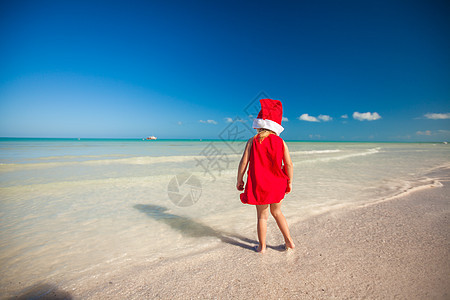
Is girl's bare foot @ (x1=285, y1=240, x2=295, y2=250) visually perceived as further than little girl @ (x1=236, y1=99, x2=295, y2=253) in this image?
Yes

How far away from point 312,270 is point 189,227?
203cm

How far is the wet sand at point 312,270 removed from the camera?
1.74 m

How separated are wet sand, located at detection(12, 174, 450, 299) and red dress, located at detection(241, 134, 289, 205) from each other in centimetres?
72

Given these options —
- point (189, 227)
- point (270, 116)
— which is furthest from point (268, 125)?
point (189, 227)

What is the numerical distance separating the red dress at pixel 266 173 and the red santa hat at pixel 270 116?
11 centimetres

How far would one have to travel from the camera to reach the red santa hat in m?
2.31

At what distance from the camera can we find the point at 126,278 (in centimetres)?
202

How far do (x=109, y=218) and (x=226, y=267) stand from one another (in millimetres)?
2761

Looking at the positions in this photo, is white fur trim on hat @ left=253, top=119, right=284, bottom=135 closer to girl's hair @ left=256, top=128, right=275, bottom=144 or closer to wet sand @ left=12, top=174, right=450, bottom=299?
girl's hair @ left=256, top=128, right=275, bottom=144

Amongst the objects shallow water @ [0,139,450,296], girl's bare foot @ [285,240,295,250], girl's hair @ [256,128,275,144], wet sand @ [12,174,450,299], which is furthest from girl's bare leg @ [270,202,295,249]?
girl's hair @ [256,128,275,144]

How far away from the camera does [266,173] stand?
2303 millimetres

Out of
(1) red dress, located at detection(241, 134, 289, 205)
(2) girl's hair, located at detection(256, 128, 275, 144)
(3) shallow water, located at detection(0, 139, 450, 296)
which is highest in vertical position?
(2) girl's hair, located at detection(256, 128, 275, 144)

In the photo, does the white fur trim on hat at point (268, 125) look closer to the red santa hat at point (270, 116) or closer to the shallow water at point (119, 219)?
the red santa hat at point (270, 116)

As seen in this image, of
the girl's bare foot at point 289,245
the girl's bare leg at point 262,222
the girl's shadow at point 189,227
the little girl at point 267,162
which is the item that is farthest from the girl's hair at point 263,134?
the girl's shadow at point 189,227
